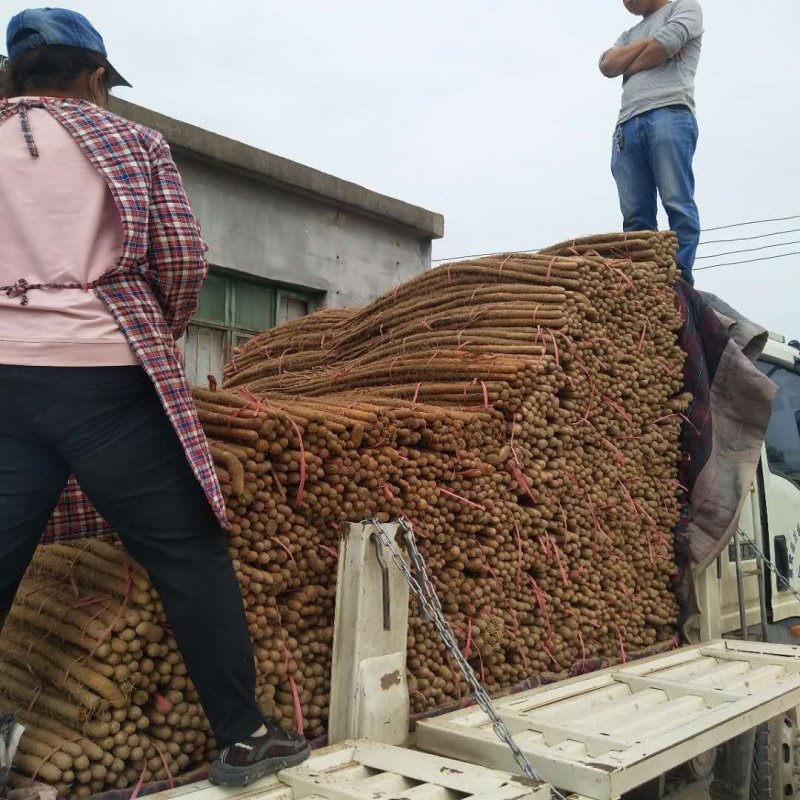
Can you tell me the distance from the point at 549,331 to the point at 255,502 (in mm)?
1613

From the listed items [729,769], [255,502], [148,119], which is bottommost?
[729,769]

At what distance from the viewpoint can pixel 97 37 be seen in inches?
79.0

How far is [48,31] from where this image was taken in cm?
194

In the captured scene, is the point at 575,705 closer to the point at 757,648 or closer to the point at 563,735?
the point at 563,735

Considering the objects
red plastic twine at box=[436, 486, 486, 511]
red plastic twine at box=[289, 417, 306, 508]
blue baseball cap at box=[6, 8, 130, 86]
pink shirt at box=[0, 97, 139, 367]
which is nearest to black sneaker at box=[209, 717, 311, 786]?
red plastic twine at box=[289, 417, 306, 508]

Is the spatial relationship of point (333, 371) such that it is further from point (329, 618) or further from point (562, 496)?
point (329, 618)

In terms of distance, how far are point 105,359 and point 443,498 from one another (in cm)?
136

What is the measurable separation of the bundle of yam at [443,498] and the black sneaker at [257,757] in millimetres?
288

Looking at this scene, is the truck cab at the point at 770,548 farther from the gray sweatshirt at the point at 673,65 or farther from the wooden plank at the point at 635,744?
the gray sweatshirt at the point at 673,65

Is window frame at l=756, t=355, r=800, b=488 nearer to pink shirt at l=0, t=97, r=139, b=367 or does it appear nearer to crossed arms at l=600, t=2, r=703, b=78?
crossed arms at l=600, t=2, r=703, b=78

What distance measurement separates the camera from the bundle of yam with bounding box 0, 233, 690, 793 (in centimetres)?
215

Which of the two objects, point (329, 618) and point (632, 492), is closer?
point (329, 618)

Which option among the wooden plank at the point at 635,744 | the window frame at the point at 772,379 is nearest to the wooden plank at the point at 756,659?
the wooden plank at the point at 635,744

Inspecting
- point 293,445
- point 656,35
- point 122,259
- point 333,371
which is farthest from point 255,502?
point 656,35
